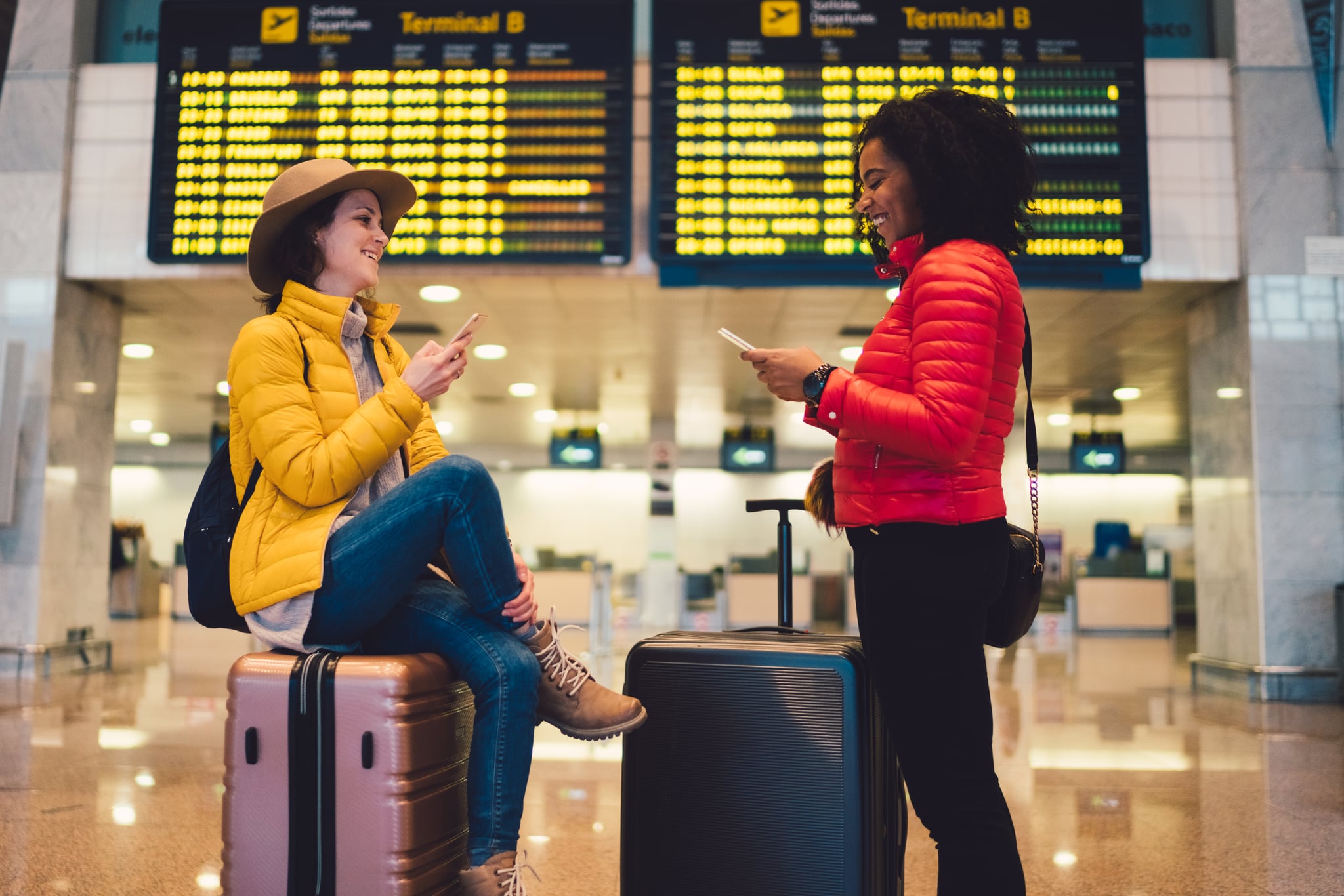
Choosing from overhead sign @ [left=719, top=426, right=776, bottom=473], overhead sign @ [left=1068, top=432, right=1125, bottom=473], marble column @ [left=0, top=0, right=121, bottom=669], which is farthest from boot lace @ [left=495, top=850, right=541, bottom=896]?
overhead sign @ [left=1068, top=432, right=1125, bottom=473]

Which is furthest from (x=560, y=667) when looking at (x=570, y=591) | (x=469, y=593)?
(x=570, y=591)

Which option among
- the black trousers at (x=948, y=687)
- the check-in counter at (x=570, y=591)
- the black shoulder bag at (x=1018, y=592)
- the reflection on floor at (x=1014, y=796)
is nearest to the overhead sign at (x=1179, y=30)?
the reflection on floor at (x=1014, y=796)

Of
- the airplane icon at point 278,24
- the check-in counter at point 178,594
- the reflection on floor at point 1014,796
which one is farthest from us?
the check-in counter at point 178,594

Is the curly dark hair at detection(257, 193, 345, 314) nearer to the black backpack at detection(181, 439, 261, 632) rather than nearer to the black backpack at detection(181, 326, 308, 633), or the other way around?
the black backpack at detection(181, 326, 308, 633)

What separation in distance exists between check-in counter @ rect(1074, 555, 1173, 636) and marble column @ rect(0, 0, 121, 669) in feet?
38.3

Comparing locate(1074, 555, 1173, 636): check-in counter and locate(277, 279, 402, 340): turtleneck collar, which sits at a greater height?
locate(277, 279, 402, 340): turtleneck collar

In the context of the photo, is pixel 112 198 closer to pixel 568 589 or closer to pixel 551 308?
pixel 551 308

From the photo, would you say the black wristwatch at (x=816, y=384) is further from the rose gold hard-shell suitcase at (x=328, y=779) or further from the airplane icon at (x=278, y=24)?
the airplane icon at (x=278, y=24)

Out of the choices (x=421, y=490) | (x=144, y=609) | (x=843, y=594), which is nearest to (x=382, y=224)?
(x=421, y=490)

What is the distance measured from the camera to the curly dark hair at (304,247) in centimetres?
192

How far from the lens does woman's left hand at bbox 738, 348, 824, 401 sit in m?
1.58

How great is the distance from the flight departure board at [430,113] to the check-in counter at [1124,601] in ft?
33.2

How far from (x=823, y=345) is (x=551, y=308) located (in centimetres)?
248

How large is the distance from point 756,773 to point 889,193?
1039mm
